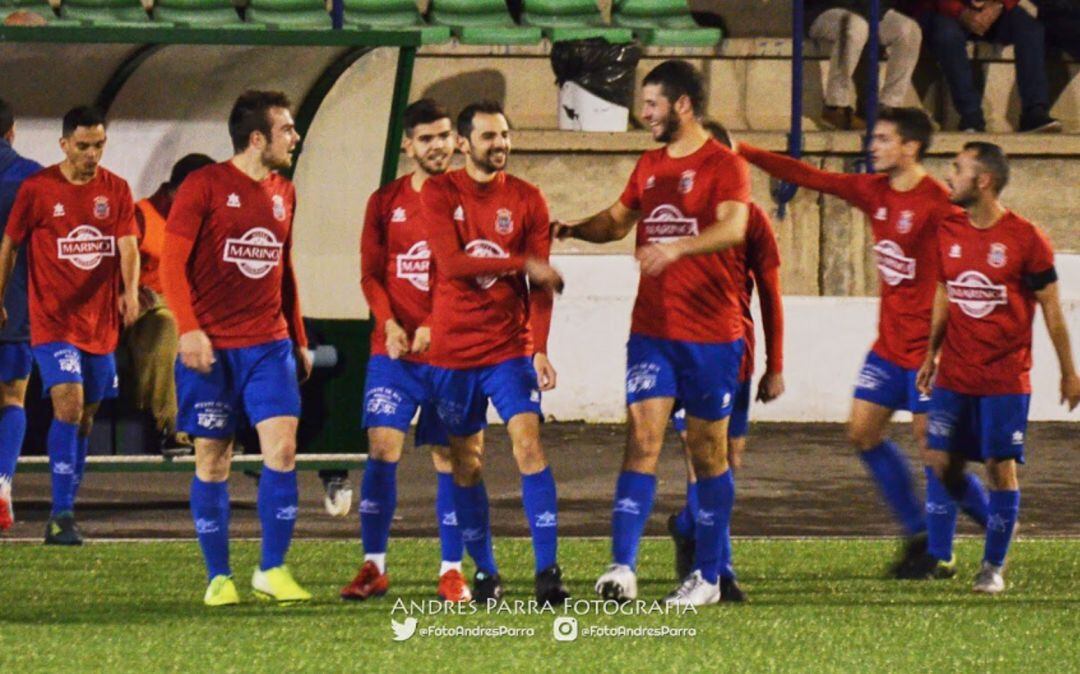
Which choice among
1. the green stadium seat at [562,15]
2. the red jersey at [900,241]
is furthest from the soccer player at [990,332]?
the green stadium seat at [562,15]

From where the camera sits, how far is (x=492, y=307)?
8844mm

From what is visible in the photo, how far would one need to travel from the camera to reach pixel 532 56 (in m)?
18.9

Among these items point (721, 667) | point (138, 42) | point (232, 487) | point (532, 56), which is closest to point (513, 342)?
point (721, 667)

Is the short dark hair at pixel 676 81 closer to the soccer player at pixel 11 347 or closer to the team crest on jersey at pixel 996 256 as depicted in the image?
the team crest on jersey at pixel 996 256

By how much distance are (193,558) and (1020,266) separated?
3.76 metres

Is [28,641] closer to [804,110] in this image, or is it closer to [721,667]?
[721,667]

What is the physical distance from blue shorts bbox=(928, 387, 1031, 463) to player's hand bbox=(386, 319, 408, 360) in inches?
86.2

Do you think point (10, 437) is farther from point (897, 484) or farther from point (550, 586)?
point (897, 484)

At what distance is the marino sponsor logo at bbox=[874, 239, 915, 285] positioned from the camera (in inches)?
393

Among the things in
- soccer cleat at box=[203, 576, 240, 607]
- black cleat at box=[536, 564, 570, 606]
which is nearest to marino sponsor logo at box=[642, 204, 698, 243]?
black cleat at box=[536, 564, 570, 606]

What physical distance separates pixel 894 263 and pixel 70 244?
3809 millimetres

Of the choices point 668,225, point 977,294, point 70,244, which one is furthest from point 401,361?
point 70,244

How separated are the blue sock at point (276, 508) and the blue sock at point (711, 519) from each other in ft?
4.98

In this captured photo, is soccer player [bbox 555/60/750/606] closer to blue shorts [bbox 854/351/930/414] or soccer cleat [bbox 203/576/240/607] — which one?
blue shorts [bbox 854/351/930/414]
